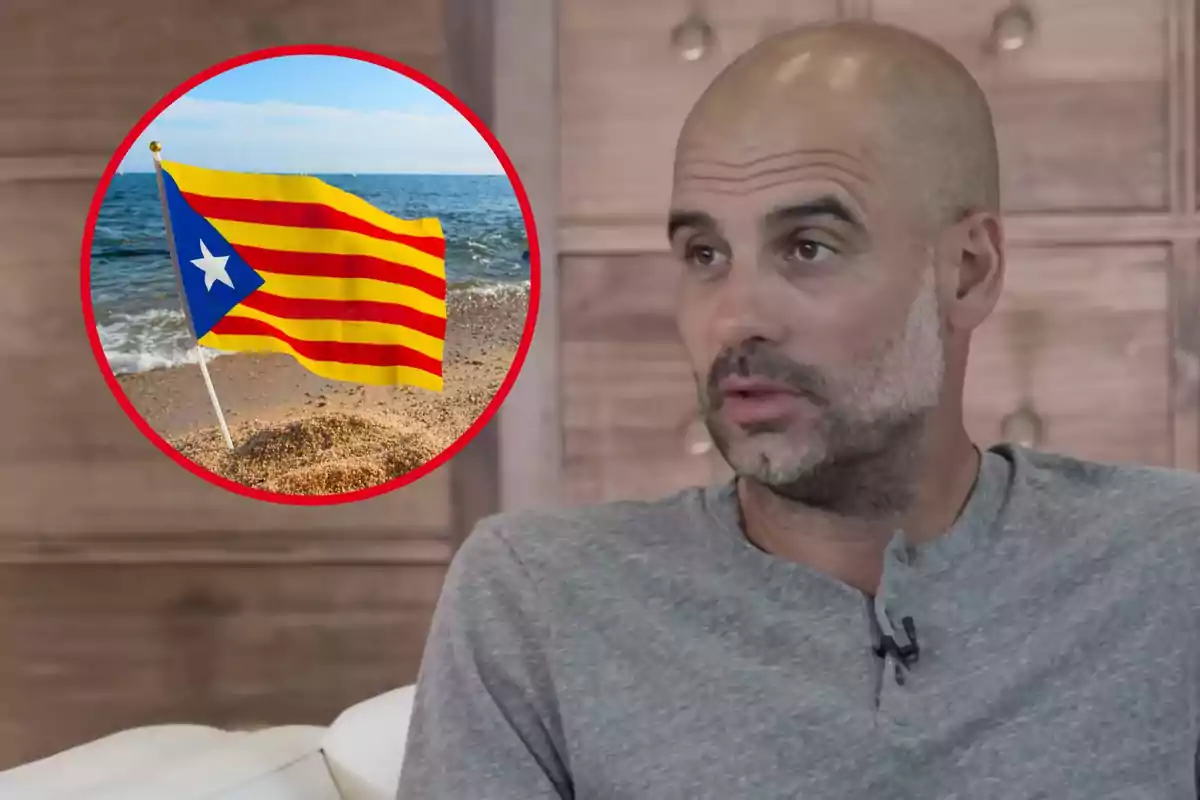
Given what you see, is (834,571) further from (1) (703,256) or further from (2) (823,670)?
(1) (703,256)

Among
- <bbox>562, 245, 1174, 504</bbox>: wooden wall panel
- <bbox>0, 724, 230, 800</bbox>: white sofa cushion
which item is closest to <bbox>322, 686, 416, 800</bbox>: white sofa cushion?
<bbox>0, 724, 230, 800</bbox>: white sofa cushion

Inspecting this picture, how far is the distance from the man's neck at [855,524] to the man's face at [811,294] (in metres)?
0.04

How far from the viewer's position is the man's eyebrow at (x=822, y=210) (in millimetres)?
804

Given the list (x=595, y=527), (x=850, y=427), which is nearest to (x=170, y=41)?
(x=595, y=527)

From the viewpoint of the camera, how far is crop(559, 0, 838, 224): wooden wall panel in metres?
1.20

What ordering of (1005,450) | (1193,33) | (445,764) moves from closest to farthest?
(445,764) < (1005,450) < (1193,33)

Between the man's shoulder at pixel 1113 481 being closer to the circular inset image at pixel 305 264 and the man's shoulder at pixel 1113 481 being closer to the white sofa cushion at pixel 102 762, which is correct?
the circular inset image at pixel 305 264

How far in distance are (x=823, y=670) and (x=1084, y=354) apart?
0.60m

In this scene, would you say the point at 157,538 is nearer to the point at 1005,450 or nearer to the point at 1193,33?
the point at 1005,450

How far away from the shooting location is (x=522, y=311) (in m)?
1.21

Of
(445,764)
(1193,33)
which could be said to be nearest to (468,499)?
(445,764)

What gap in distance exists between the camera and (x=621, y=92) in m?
1.20

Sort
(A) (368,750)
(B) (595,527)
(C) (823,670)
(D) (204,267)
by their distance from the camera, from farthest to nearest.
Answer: (D) (204,267), (A) (368,750), (B) (595,527), (C) (823,670)

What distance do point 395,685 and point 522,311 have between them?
0.46 metres
